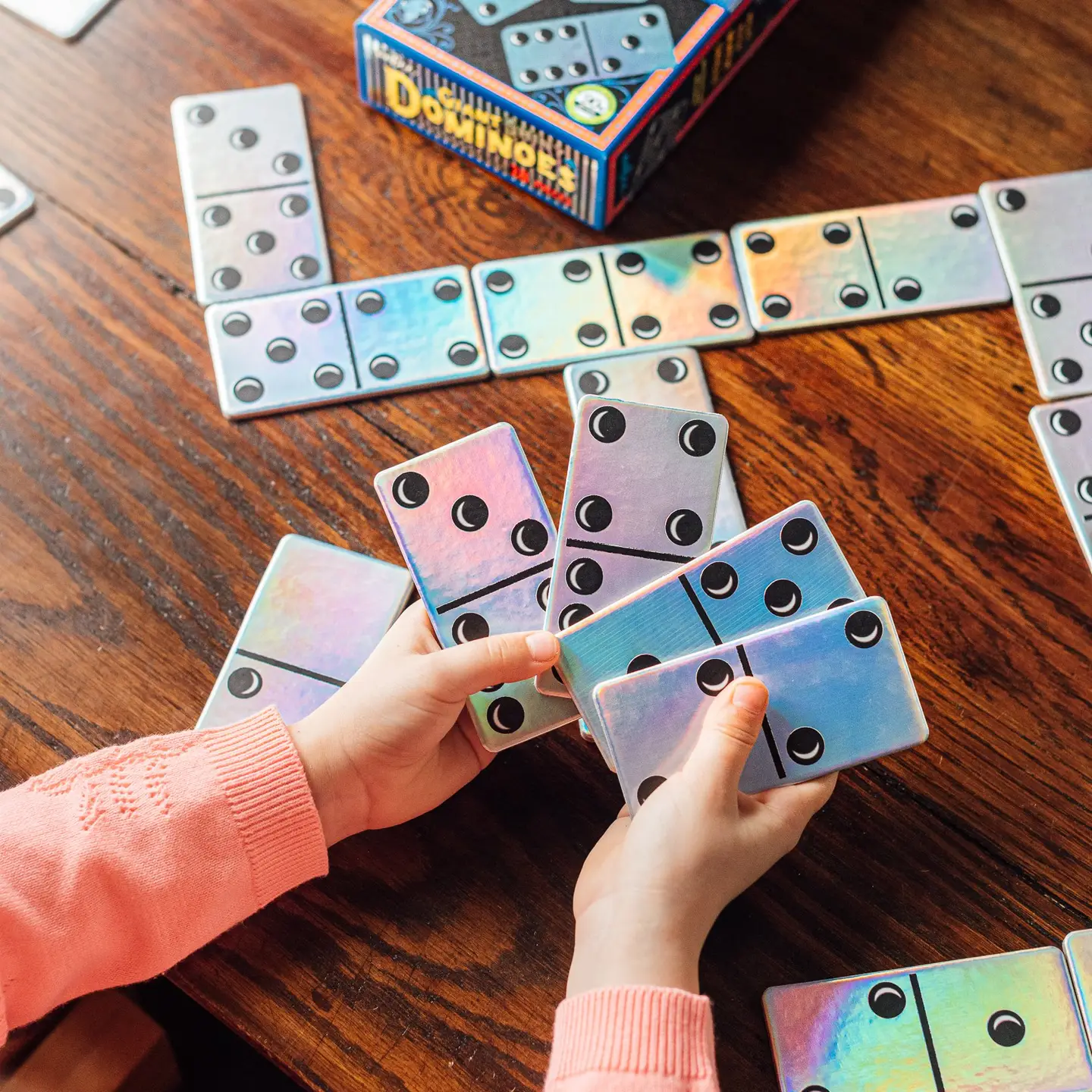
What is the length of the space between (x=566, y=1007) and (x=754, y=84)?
Result: 1.04 metres

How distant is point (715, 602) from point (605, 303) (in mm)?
415

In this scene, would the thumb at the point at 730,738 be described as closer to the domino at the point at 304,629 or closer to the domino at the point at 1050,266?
the domino at the point at 304,629

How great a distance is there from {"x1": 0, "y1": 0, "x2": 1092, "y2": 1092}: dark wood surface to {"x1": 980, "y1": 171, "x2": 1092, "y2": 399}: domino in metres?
0.03

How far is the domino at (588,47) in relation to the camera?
4.08ft

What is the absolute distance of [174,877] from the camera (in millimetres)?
990

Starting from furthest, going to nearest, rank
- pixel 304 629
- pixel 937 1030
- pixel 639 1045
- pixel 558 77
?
pixel 558 77, pixel 304 629, pixel 937 1030, pixel 639 1045

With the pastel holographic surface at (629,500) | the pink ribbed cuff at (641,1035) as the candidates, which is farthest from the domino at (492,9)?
the pink ribbed cuff at (641,1035)

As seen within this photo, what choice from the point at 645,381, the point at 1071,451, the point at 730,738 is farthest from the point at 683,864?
the point at 1071,451

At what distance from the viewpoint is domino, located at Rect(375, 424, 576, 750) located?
3.44 feet

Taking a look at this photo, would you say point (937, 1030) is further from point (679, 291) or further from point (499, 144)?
point (499, 144)

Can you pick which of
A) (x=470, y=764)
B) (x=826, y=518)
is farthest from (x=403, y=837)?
(x=826, y=518)

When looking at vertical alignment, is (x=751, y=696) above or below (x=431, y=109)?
below

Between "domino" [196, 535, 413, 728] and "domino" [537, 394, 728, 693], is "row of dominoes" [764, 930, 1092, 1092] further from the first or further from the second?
"domino" [196, 535, 413, 728]

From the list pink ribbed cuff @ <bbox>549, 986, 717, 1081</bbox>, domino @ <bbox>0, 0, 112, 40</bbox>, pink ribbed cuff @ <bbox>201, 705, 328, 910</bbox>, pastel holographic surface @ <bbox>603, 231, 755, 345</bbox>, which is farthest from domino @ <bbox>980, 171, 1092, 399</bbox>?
domino @ <bbox>0, 0, 112, 40</bbox>
